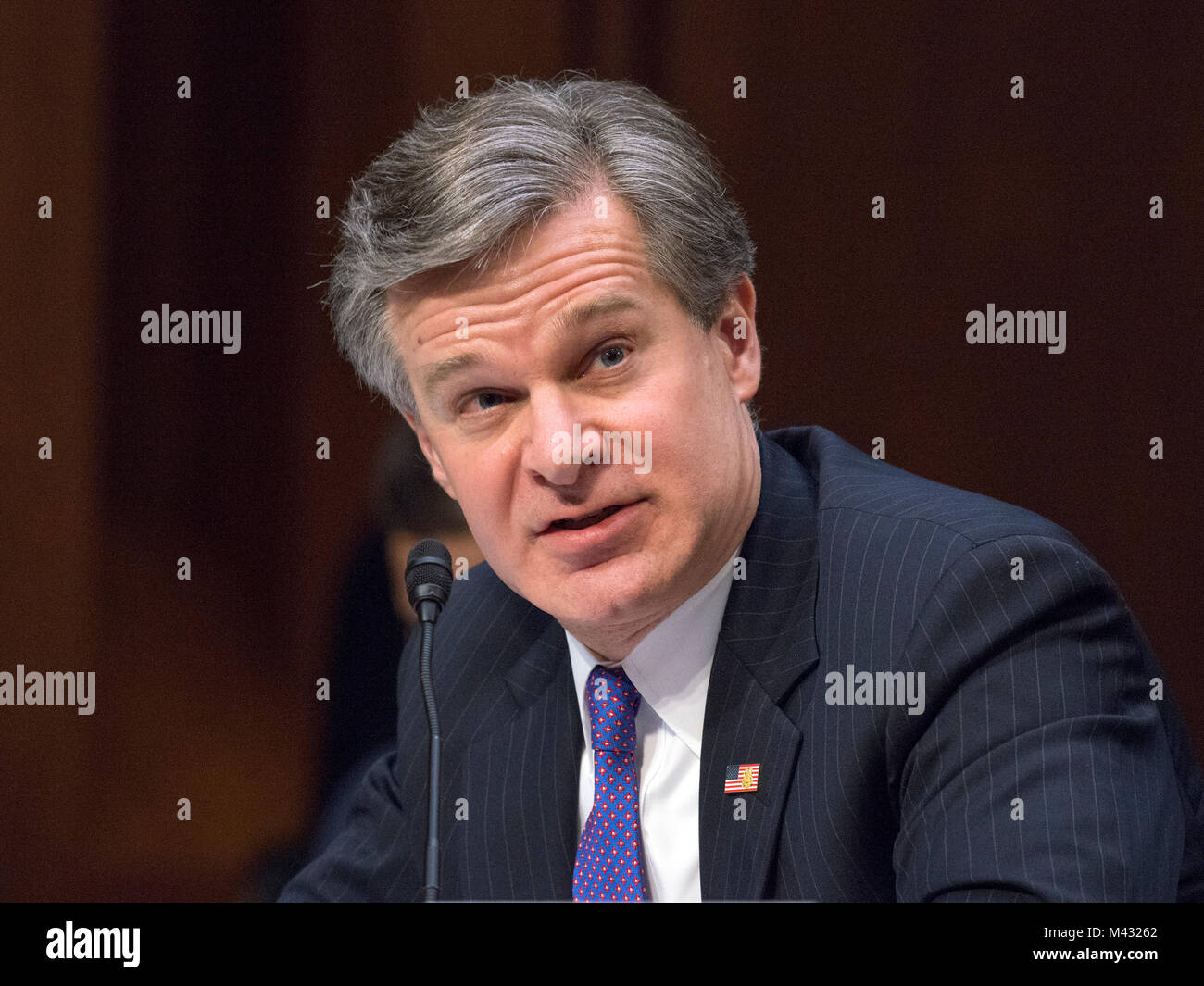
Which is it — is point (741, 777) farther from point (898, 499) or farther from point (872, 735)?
point (898, 499)

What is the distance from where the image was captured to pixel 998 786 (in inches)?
55.8

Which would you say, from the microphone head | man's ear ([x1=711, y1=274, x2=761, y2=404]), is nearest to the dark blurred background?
man's ear ([x1=711, y1=274, x2=761, y2=404])

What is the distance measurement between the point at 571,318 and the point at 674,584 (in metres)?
0.40

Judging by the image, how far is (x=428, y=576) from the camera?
1713mm

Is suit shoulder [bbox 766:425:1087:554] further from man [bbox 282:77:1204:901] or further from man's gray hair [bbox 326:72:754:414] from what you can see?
man's gray hair [bbox 326:72:754:414]

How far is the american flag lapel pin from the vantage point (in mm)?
1688

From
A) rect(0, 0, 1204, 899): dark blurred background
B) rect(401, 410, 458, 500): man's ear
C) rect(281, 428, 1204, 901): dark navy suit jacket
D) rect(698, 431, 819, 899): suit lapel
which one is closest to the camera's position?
rect(281, 428, 1204, 901): dark navy suit jacket

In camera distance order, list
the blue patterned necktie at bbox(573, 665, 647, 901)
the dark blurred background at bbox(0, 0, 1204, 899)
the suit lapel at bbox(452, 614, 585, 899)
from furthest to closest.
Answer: the dark blurred background at bbox(0, 0, 1204, 899) → the suit lapel at bbox(452, 614, 585, 899) → the blue patterned necktie at bbox(573, 665, 647, 901)

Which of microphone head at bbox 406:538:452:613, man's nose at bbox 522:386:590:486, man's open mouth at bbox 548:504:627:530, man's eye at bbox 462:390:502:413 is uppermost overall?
man's eye at bbox 462:390:502:413

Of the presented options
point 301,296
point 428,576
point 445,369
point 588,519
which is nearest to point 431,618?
point 428,576

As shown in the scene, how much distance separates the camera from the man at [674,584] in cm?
151

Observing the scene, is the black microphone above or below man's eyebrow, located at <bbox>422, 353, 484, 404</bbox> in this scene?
below

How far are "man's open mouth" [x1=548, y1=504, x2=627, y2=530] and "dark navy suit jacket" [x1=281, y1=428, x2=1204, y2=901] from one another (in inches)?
8.8
